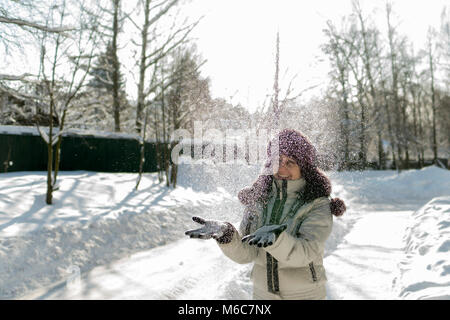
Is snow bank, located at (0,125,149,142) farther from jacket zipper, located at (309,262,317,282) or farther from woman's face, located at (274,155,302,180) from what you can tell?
jacket zipper, located at (309,262,317,282)

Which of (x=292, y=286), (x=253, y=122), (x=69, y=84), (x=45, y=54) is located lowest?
(x=292, y=286)

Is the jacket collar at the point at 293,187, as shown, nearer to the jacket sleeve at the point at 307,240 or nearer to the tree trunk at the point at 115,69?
the jacket sleeve at the point at 307,240

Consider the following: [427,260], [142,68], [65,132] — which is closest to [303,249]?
[427,260]

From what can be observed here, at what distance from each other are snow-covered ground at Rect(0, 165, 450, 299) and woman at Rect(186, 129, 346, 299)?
227 cm

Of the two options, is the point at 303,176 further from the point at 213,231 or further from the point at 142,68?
the point at 142,68

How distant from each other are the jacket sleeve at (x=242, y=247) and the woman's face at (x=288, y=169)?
274 millimetres

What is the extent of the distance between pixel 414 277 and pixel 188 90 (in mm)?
12137

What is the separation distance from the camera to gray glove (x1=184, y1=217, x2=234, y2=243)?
1.40 metres

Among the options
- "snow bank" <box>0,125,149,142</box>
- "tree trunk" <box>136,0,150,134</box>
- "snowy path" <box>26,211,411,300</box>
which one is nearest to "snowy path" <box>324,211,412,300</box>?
"snowy path" <box>26,211,411,300</box>

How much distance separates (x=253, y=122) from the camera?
670cm

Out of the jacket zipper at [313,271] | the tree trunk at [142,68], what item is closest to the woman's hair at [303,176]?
the jacket zipper at [313,271]

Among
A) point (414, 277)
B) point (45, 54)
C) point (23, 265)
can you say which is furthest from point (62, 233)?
point (414, 277)

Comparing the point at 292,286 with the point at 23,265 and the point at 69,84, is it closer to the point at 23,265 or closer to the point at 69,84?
the point at 23,265

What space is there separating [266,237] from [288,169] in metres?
0.49
